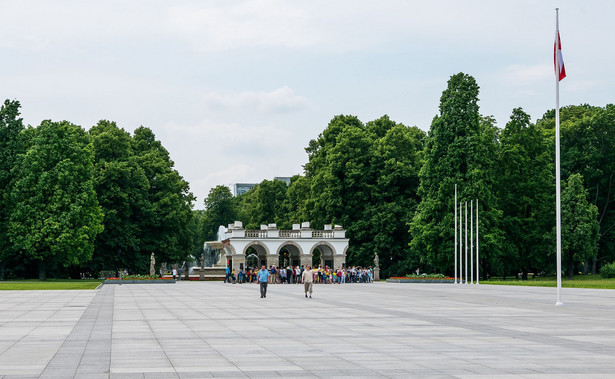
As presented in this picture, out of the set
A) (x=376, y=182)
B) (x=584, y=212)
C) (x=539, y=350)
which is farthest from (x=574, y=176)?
(x=539, y=350)

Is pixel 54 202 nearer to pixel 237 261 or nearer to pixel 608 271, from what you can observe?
pixel 237 261

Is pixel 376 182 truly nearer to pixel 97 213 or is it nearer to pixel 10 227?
pixel 97 213

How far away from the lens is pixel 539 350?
13.3 metres

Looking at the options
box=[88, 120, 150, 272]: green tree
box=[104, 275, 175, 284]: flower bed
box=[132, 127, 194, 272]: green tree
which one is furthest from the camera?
box=[132, 127, 194, 272]: green tree

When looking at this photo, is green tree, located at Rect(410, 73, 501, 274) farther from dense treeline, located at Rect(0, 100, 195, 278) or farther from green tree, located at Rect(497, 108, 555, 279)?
dense treeline, located at Rect(0, 100, 195, 278)

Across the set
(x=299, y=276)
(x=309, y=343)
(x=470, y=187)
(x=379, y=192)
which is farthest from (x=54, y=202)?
(x=309, y=343)

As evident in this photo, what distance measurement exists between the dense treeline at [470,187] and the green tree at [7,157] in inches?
1142

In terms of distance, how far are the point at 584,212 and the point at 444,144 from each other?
48.7 ft

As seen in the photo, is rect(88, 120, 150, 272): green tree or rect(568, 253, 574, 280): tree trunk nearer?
rect(88, 120, 150, 272): green tree

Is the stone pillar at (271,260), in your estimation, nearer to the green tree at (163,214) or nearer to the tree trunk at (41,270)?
the green tree at (163,214)

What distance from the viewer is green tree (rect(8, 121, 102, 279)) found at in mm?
62750

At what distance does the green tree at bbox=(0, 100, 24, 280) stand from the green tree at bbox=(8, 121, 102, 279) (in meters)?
0.95

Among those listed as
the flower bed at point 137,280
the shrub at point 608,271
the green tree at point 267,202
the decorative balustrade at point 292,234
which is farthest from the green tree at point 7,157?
the shrub at point 608,271

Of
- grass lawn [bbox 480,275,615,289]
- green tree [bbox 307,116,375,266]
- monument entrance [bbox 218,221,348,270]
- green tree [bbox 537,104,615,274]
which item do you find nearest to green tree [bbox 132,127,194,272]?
monument entrance [bbox 218,221,348,270]
